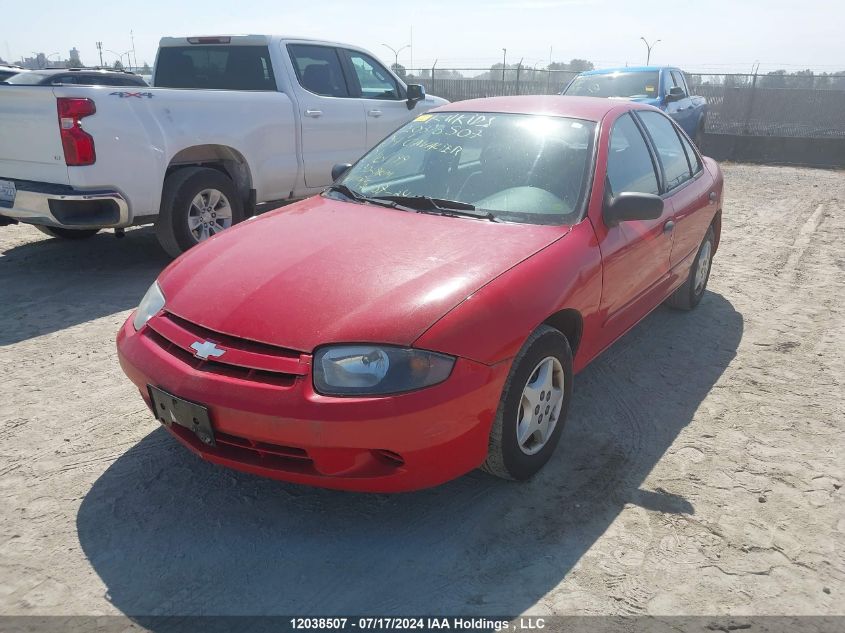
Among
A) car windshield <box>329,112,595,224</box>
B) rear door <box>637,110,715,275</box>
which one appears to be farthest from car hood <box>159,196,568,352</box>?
rear door <box>637,110,715,275</box>

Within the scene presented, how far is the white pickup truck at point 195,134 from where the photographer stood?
5.07 metres

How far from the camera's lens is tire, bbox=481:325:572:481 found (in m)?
2.71

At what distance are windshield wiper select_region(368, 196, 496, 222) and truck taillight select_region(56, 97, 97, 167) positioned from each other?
9.07 ft

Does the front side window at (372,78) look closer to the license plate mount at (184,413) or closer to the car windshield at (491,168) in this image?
the car windshield at (491,168)

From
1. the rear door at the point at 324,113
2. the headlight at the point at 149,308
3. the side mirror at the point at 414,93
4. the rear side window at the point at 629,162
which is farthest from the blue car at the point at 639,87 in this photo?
the headlight at the point at 149,308

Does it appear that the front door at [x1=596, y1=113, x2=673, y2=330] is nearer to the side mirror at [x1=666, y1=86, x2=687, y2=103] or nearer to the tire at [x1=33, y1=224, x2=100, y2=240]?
the tire at [x1=33, y1=224, x2=100, y2=240]

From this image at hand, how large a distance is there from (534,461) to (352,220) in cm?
145

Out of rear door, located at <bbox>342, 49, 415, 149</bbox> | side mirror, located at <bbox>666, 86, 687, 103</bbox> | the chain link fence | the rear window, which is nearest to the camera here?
the rear window

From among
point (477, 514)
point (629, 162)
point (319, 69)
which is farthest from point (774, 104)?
point (477, 514)

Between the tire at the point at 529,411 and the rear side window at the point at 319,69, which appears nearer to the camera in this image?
the tire at the point at 529,411

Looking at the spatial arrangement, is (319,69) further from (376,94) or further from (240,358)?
(240,358)

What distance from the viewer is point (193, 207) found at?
6.00 metres

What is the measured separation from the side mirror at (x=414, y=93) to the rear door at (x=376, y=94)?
0.20 ft

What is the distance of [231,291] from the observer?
9.25 ft
